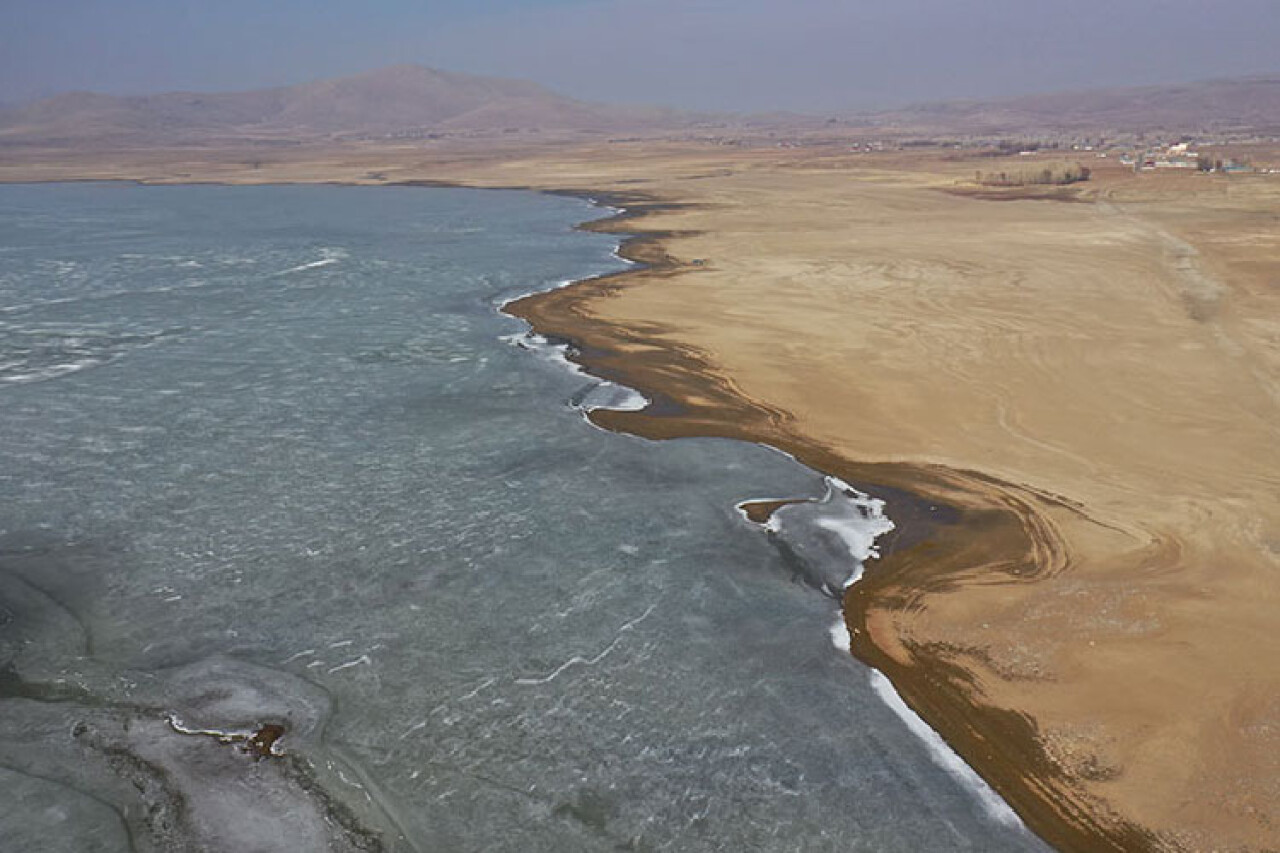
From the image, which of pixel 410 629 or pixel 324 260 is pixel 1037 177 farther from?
pixel 410 629

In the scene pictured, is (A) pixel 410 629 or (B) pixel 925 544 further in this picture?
(B) pixel 925 544

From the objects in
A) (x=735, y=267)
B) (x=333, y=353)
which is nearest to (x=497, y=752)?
(x=333, y=353)

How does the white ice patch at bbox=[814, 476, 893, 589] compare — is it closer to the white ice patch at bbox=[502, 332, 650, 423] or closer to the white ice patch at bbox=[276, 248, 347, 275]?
the white ice patch at bbox=[502, 332, 650, 423]

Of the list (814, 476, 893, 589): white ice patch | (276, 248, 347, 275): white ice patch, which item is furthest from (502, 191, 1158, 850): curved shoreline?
(276, 248, 347, 275): white ice patch

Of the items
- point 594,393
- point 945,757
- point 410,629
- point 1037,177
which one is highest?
point 1037,177

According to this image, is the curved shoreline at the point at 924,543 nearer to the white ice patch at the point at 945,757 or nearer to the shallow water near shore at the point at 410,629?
the white ice patch at the point at 945,757

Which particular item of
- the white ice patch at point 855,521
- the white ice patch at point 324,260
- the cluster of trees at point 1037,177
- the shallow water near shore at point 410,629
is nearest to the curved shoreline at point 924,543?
the white ice patch at point 855,521

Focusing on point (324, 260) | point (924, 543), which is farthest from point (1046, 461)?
point (324, 260)
